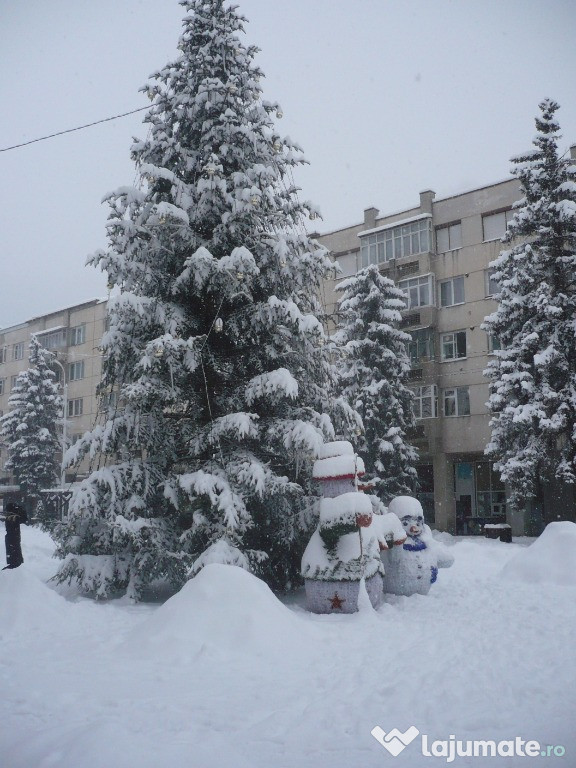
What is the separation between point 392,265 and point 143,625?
28.0m

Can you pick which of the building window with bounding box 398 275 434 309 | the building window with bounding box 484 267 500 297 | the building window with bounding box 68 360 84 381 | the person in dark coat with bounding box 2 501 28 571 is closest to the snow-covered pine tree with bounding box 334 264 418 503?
the building window with bounding box 398 275 434 309

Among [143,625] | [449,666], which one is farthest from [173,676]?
[449,666]

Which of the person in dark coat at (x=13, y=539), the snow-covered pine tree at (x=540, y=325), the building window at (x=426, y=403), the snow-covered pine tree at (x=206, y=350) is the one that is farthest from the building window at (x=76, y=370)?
the snow-covered pine tree at (x=206, y=350)

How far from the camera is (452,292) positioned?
32062 millimetres

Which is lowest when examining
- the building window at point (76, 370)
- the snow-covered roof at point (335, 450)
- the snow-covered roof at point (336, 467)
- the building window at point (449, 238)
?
the snow-covered roof at point (336, 467)

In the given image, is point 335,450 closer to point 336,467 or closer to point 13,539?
point 336,467

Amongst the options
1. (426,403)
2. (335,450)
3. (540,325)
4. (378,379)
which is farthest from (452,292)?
(335,450)

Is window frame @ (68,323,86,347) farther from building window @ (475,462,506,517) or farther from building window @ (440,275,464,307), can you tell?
building window @ (475,462,506,517)

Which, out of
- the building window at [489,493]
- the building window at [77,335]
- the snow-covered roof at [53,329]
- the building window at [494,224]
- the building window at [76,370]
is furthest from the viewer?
the snow-covered roof at [53,329]

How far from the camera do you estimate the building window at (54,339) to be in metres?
47.2

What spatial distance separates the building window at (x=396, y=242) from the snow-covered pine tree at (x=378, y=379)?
253 inches

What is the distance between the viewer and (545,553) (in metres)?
12.3

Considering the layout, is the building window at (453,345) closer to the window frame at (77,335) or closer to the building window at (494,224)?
the building window at (494,224)

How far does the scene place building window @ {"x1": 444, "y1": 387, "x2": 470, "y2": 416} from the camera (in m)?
30.7
